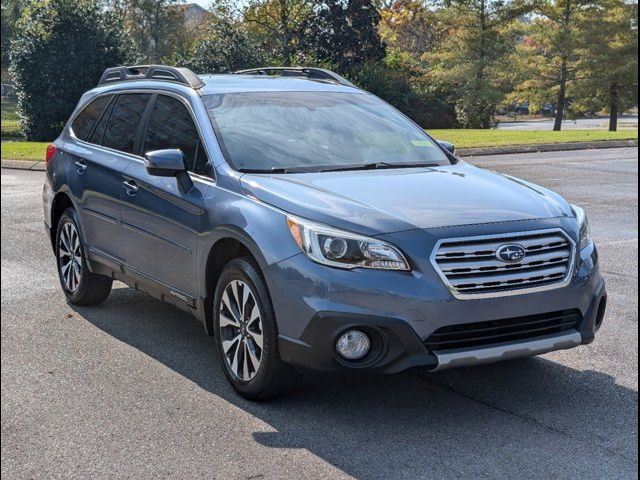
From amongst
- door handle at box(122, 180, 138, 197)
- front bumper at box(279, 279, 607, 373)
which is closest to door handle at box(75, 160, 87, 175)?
door handle at box(122, 180, 138, 197)

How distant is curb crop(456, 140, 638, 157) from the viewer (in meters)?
23.0

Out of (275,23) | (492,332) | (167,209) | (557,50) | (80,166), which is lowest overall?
(492,332)

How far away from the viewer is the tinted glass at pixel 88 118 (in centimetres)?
735

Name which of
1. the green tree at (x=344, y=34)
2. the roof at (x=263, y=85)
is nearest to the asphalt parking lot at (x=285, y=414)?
the roof at (x=263, y=85)

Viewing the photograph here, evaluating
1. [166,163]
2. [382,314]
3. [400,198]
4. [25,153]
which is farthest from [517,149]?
[382,314]

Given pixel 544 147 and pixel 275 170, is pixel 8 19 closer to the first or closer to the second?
pixel 544 147

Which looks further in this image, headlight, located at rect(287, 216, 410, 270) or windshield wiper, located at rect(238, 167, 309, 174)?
windshield wiper, located at rect(238, 167, 309, 174)

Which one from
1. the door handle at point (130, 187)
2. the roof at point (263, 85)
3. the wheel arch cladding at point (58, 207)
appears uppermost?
the roof at point (263, 85)

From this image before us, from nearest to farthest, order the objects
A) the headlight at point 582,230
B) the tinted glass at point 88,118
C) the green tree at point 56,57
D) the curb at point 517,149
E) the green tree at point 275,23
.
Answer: the headlight at point 582,230, the tinted glass at point 88,118, the curb at point 517,149, the green tree at point 56,57, the green tree at point 275,23

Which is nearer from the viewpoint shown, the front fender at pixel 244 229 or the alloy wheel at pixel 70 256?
the front fender at pixel 244 229

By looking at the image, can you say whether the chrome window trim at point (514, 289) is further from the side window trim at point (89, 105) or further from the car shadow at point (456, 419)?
the side window trim at point (89, 105)

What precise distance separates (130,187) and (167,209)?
0.59 m

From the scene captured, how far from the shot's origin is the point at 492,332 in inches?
185

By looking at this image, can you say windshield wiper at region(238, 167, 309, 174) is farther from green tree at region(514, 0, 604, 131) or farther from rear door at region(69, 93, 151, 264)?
green tree at region(514, 0, 604, 131)
